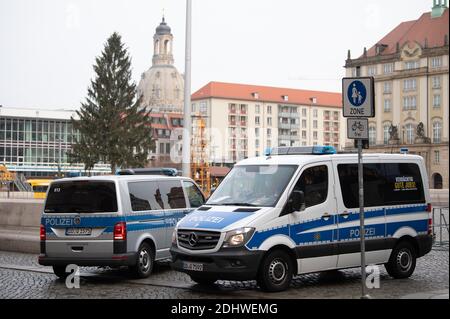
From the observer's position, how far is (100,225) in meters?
13.1

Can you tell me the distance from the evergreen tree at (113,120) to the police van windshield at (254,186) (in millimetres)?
68200

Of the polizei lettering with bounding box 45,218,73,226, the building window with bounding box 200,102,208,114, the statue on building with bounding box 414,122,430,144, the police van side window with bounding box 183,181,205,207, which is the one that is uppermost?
the building window with bounding box 200,102,208,114

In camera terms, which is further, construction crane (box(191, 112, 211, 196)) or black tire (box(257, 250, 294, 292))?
construction crane (box(191, 112, 211, 196))

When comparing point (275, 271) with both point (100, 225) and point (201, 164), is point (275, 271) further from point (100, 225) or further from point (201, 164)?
point (201, 164)

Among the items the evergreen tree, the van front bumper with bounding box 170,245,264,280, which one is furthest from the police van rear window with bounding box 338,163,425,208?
the evergreen tree

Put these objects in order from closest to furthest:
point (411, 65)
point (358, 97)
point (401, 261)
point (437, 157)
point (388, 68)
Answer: point (358, 97) → point (401, 261) → point (437, 157) → point (411, 65) → point (388, 68)

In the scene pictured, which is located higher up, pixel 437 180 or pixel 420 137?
pixel 420 137

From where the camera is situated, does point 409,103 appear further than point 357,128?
Yes

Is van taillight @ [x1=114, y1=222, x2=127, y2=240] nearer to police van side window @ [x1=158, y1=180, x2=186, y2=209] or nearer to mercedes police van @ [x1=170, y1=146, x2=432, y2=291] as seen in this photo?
mercedes police van @ [x1=170, y1=146, x2=432, y2=291]

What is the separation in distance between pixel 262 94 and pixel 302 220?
371 ft

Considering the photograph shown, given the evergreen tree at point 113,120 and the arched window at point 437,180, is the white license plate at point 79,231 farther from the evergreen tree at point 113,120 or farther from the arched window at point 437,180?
the arched window at point 437,180

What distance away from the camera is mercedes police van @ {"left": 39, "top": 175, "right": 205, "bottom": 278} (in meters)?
13.0

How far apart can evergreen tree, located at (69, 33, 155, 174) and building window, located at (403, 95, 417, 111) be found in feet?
112

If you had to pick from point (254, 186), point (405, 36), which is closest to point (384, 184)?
point (254, 186)
